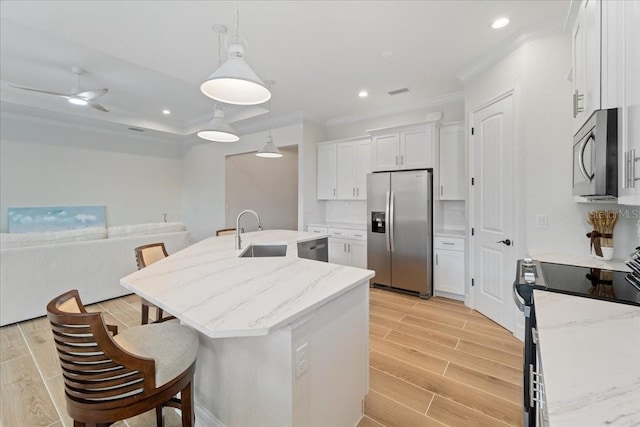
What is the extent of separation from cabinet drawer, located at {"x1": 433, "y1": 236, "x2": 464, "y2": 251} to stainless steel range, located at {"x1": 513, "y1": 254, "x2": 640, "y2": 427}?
1.89m

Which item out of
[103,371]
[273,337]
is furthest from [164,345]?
[273,337]

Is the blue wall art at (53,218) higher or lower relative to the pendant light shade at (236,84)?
lower

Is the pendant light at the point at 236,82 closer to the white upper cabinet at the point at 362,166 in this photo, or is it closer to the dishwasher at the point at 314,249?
the dishwasher at the point at 314,249

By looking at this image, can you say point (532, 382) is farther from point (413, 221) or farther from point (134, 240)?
point (134, 240)

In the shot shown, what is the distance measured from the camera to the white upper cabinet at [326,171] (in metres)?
5.09

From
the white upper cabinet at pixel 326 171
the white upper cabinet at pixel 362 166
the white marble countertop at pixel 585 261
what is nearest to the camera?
the white marble countertop at pixel 585 261

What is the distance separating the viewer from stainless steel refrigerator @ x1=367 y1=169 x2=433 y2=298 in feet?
12.3

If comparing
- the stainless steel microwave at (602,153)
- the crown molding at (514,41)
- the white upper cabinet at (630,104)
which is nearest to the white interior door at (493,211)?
the crown molding at (514,41)

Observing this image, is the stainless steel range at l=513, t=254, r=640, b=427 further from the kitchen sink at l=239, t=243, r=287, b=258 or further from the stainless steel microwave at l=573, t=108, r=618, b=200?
the kitchen sink at l=239, t=243, r=287, b=258

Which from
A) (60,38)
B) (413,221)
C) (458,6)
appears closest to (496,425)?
(413,221)

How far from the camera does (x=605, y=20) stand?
1.27m

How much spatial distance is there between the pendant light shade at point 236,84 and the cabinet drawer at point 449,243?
3042 mm

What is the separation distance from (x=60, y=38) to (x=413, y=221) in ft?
14.6

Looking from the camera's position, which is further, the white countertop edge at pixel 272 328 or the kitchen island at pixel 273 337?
the kitchen island at pixel 273 337
